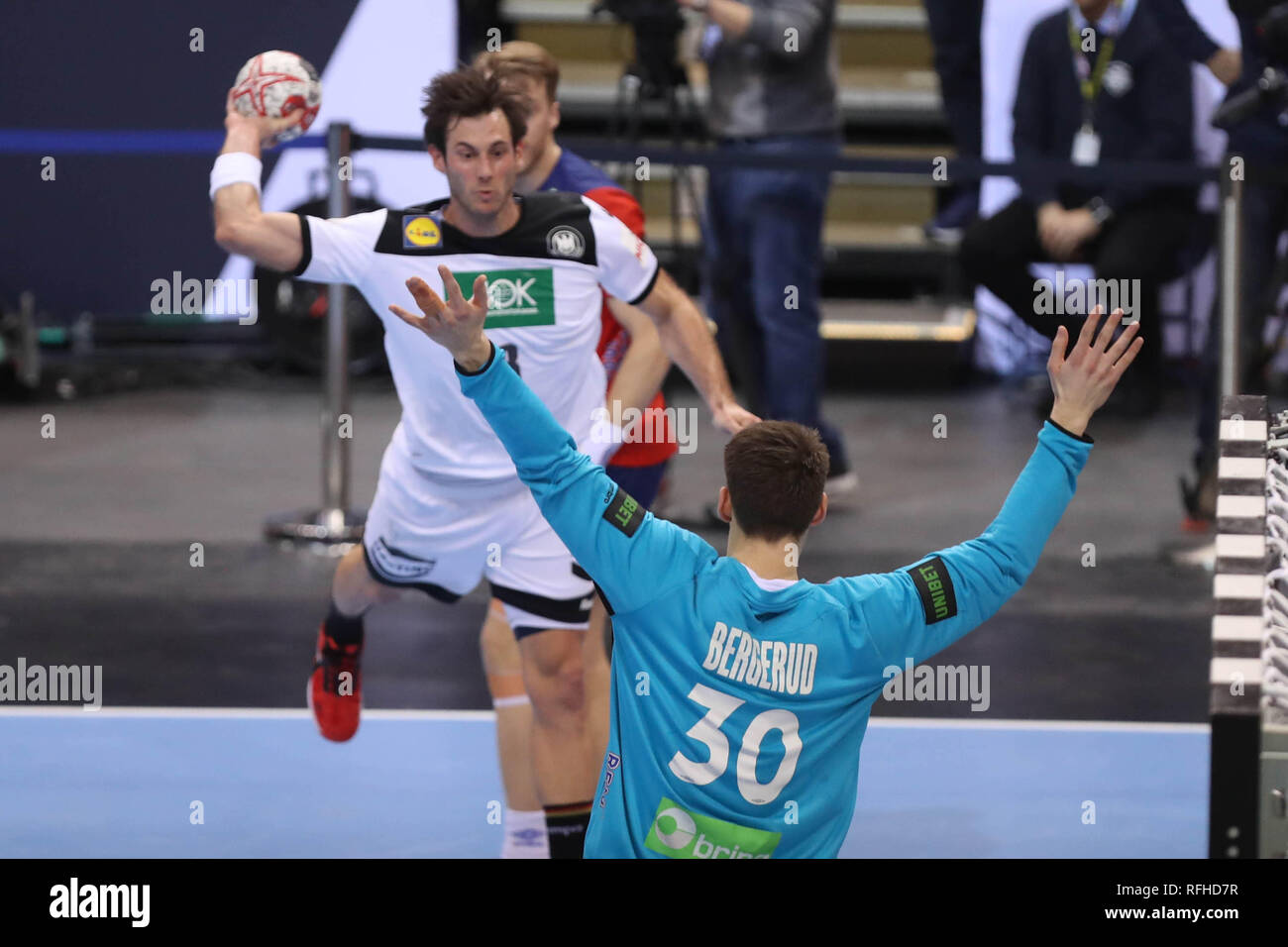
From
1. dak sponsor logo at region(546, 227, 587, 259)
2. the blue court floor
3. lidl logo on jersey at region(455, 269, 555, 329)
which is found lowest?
the blue court floor

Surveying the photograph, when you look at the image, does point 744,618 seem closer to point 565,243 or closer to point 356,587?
point 565,243

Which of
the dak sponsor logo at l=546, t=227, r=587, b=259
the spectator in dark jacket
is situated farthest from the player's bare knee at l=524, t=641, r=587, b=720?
the spectator in dark jacket

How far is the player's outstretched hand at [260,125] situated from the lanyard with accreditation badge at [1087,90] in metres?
4.15

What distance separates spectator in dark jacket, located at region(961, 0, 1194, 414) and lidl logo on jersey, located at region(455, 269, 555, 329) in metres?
3.40

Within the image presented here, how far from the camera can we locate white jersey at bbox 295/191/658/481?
376 centimetres

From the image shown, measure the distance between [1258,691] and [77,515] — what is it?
5.43 meters

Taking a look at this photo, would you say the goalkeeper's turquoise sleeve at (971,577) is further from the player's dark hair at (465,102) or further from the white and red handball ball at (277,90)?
the white and red handball ball at (277,90)

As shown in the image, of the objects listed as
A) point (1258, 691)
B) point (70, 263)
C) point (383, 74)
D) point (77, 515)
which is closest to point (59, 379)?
point (70, 263)

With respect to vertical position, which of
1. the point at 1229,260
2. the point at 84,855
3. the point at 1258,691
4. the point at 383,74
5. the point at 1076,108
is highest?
the point at 383,74

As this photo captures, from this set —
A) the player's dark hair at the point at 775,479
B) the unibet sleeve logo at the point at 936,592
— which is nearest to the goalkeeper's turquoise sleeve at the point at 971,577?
the unibet sleeve logo at the point at 936,592

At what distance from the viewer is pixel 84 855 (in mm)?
3703

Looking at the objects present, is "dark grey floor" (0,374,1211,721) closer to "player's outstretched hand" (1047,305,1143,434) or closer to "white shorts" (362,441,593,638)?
"white shorts" (362,441,593,638)

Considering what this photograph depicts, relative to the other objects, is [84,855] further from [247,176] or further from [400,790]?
[247,176]

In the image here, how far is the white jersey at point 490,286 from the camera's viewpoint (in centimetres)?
376
